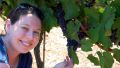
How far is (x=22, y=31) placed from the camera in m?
2.26

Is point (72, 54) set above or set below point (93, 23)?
below

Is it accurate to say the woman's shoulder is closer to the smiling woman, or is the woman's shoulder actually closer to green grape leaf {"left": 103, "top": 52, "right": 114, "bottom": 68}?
the smiling woman

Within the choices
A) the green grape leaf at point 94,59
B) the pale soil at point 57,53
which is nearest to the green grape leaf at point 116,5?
the green grape leaf at point 94,59

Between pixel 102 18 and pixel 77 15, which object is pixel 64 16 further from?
pixel 102 18

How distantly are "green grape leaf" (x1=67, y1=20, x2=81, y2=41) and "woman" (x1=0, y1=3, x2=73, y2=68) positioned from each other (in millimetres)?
258

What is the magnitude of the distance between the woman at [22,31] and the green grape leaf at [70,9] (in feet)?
0.81

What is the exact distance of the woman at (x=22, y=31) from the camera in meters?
2.25

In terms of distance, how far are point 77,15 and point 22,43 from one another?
0.44 meters

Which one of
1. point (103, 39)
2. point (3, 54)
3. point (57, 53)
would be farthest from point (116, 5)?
point (57, 53)

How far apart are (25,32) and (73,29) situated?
1.35 feet

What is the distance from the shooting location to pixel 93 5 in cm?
205

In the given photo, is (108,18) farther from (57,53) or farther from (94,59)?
(57,53)

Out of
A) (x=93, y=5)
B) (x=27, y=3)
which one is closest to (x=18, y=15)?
(x=27, y=3)

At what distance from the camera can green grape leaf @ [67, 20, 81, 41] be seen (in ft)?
6.45
